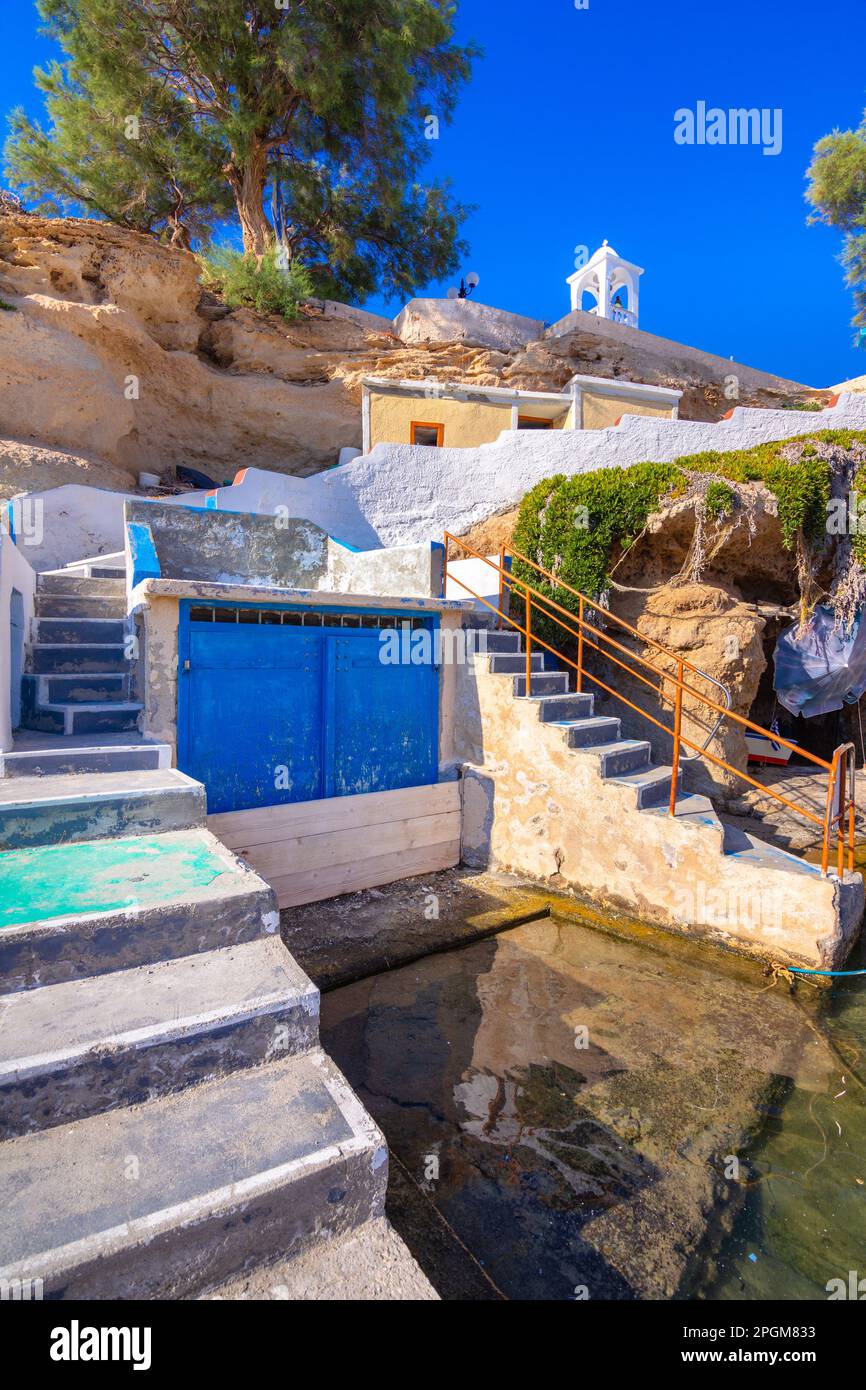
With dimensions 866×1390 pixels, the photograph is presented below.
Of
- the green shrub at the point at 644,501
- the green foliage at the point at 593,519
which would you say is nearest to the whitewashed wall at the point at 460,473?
the green foliage at the point at 593,519

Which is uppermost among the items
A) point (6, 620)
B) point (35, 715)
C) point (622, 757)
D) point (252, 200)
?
point (252, 200)

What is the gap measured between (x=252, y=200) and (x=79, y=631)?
16.7m

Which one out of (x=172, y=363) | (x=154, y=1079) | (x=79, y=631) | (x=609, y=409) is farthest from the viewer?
(x=609, y=409)

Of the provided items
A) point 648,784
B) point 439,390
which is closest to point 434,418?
point 439,390

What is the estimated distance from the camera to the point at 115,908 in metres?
2.30

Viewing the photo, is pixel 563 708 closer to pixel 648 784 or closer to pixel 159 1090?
pixel 648 784

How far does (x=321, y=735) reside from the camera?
19.7ft

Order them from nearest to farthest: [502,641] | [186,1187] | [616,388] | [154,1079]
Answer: [186,1187] < [154,1079] < [502,641] < [616,388]

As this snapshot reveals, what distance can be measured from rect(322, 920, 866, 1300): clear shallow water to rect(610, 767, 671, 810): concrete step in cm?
128

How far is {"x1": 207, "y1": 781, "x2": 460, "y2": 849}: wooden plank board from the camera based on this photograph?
5473 millimetres

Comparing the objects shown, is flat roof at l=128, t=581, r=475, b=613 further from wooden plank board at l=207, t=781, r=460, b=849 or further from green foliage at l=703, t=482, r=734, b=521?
green foliage at l=703, t=482, r=734, b=521

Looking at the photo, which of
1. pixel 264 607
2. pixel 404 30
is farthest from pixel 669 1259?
pixel 404 30

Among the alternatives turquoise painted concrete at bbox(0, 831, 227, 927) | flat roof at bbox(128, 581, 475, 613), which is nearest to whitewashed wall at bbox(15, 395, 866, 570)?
flat roof at bbox(128, 581, 475, 613)
